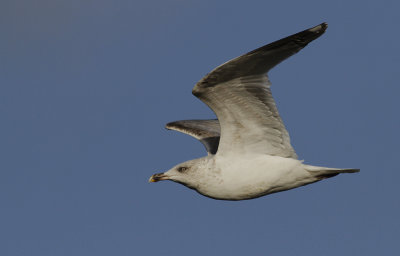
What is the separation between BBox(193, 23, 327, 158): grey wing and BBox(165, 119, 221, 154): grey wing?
2.17 m

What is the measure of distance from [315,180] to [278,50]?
3.22 metres

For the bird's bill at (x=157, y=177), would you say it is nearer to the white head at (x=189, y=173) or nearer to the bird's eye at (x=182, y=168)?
the white head at (x=189, y=173)

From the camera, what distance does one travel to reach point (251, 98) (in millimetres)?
13539

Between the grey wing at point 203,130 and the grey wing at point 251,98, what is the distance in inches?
85.4

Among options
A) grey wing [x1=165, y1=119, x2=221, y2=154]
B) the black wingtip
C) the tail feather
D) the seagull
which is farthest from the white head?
the black wingtip

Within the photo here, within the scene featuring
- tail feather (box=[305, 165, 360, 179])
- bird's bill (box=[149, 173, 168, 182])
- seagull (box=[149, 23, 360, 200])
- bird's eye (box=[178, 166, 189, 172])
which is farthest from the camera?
bird's bill (box=[149, 173, 168, 182])

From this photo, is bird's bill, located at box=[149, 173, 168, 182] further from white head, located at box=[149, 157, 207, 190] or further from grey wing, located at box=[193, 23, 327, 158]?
grey wing, located at box=[193, 23, 327, 158]

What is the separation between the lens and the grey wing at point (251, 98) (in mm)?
12492

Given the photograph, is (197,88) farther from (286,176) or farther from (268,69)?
(286,176)

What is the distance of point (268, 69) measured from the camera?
13102mm

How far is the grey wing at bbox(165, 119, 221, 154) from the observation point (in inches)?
679

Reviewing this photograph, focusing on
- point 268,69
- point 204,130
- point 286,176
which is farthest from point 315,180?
point 204,130

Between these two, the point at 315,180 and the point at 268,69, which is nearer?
the point at 268,69

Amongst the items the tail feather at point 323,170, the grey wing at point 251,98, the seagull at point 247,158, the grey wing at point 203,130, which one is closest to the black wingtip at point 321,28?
the grey wing at point 251,98
